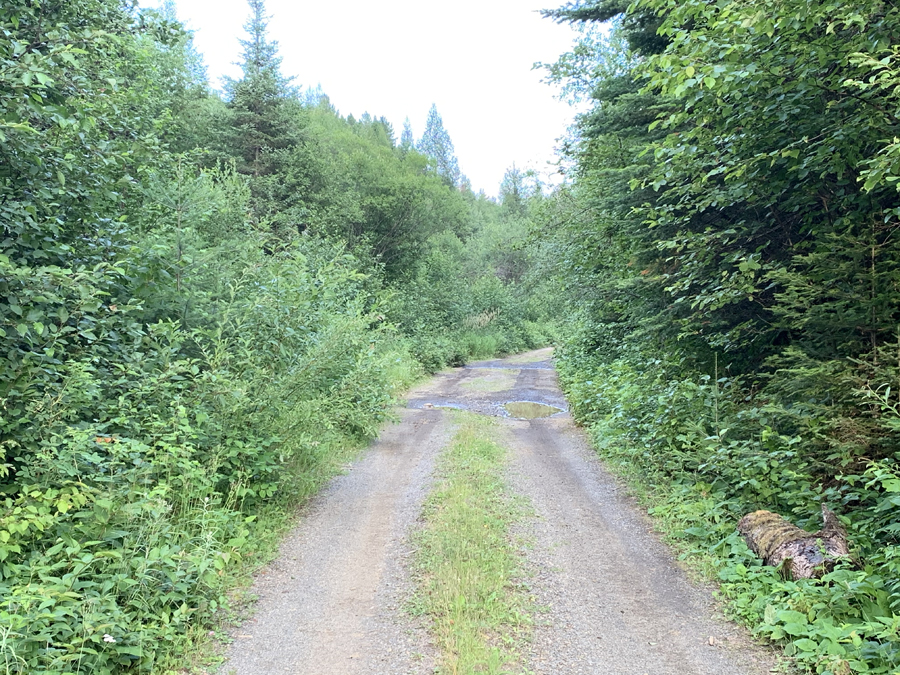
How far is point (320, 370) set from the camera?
623 centimetres

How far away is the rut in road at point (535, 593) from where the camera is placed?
3.26 meters

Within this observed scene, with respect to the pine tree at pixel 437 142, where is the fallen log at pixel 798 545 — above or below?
below

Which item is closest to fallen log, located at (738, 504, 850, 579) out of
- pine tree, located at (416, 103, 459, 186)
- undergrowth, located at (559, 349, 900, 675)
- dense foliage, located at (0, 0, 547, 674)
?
undergrowth, located at (559, 349, 900, 675)

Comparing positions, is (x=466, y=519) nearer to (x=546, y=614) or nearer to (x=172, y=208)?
(x=546, y=614)

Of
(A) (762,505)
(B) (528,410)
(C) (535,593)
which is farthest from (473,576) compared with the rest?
(B) (528,410)

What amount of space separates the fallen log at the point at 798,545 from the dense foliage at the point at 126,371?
4.13 metres

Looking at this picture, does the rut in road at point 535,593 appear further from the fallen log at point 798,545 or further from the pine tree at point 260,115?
the pine tree at point 260,115

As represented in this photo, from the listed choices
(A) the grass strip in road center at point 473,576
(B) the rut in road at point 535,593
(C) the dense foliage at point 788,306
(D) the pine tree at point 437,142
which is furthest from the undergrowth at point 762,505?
(D) the pine tree at point 437,142

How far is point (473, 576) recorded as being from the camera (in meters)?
4.16

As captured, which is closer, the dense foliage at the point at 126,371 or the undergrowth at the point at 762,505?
the undergrowth at the point at 762,505

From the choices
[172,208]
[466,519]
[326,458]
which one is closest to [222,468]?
[326,458]

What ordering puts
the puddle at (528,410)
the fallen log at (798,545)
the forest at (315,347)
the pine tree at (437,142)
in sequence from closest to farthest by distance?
the forest at (315,347) < the fallen log at (798,545) < the puddle at (528,410) < the pine tree at (437,142)

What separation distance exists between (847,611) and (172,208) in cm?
725

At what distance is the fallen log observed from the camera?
362 centimetres
